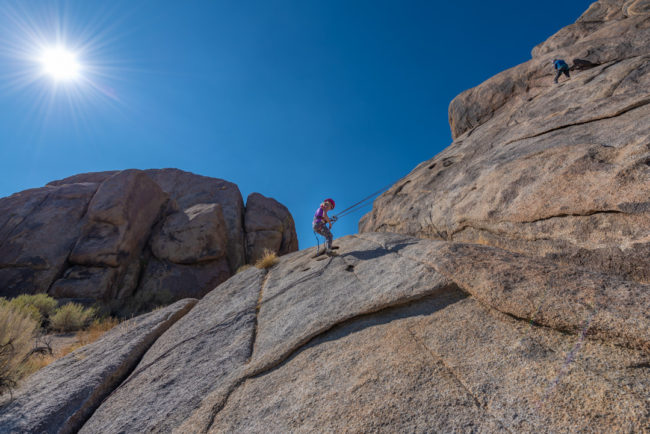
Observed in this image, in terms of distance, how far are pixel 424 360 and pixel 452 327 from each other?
58 cm

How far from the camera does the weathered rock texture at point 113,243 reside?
14.4 metres

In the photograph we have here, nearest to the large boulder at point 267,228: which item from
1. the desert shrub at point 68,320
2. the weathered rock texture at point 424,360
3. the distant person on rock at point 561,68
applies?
the desert shrub at point 68,320

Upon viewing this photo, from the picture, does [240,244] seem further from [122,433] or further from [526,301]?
[526,301]

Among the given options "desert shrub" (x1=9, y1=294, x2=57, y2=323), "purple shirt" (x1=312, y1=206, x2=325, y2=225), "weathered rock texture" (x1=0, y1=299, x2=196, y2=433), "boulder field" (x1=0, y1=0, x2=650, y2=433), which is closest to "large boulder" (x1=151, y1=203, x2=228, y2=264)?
"desert shrub" (x1=9, y1=294, x2=57, y2=323)

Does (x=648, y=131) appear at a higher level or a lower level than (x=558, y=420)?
higher

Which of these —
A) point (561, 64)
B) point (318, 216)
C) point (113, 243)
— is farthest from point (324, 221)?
point (113, 243)

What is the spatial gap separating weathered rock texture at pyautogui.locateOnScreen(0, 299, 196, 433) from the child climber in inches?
176

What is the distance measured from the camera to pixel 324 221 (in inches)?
332

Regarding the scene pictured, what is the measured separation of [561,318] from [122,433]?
5.08m

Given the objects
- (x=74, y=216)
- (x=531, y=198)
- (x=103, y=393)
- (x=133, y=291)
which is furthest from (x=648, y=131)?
(x=74, y=216)

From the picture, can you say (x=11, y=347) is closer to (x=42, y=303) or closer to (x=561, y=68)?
(x=42, y=303)

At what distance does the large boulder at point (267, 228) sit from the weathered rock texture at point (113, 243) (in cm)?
19

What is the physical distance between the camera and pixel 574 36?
1459cm

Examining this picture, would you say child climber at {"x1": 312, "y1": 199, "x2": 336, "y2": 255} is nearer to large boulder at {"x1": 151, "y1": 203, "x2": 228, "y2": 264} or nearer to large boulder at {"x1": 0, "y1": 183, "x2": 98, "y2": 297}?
large boulder at {"x1": 151, "y1": 203, "x2": 228, "y2": 264}
